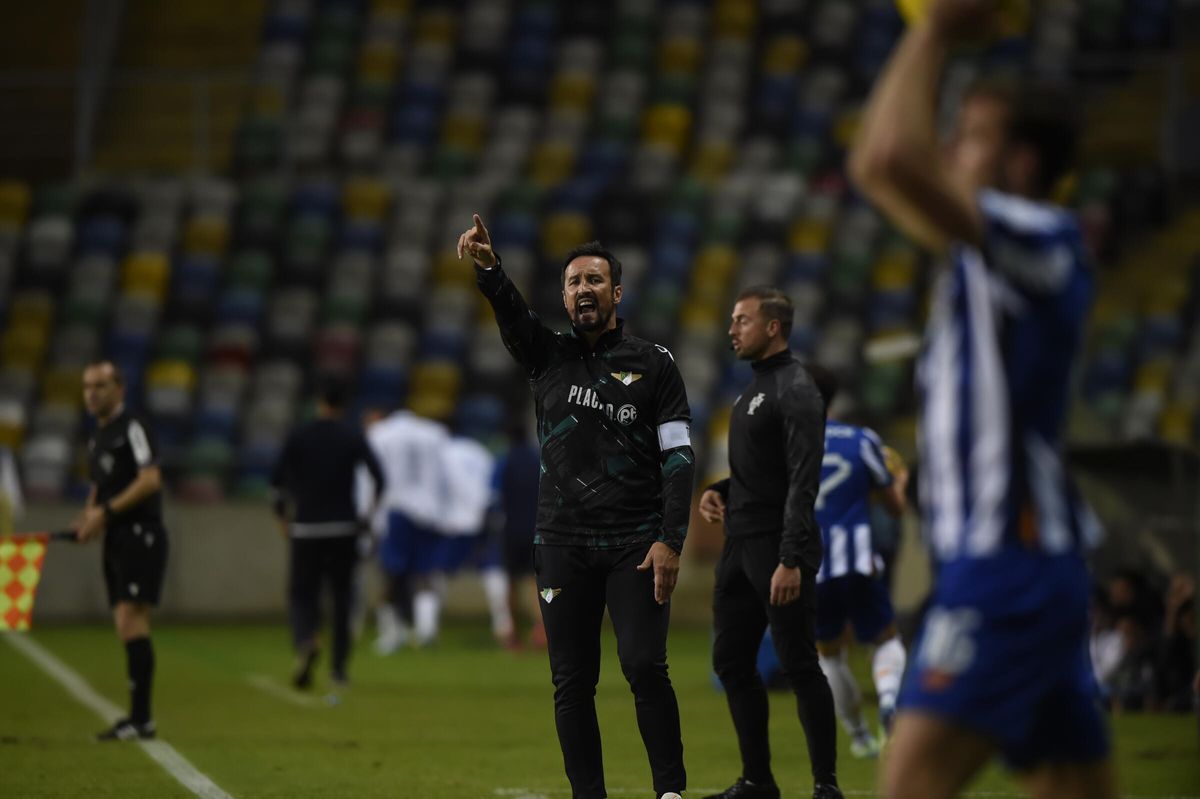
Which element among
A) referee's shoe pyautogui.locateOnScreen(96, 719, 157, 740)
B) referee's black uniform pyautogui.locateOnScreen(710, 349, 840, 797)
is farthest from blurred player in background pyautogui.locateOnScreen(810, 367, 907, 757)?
referee's shoe pyautogui.locateOnScreen(96, 719, 157, 740)

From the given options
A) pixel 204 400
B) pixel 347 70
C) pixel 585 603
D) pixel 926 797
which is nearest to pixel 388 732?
pixel 585 603

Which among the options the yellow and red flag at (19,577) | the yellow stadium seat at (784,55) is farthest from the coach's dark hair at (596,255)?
the yellow stadium seat at (784,55)

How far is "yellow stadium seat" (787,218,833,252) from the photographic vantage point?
2564cm

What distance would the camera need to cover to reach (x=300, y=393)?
23875 mm

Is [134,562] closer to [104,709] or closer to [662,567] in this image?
[104,709]

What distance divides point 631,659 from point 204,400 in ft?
56.1

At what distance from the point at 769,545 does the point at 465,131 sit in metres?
20.7

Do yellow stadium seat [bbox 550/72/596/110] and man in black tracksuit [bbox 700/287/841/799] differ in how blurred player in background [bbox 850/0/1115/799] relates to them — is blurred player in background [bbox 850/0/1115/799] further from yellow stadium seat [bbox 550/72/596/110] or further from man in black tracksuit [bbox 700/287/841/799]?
yellow stadium seat [bbox 550/72/596/110]

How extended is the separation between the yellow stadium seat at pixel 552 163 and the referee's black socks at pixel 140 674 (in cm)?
1729

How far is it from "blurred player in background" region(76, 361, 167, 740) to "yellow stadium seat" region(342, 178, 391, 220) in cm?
1543

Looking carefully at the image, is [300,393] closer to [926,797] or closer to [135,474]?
[135,474]

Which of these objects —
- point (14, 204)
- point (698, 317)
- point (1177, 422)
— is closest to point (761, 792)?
point (1177, 422)

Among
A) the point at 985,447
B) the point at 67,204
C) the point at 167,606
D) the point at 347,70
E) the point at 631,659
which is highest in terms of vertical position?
the point at 347,70

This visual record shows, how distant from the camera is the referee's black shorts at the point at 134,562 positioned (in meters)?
10.4
